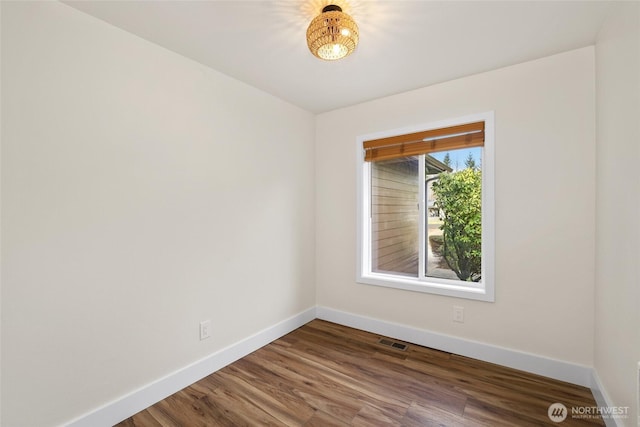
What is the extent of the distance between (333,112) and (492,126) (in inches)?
62.6

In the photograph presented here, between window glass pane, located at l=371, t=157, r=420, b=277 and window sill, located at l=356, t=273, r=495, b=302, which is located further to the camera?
window glass pane, located at l=371, t=157, r=420, b=277

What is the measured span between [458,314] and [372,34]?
227cm

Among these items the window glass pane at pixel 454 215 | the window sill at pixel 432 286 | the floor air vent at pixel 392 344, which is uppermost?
the window glass pane at pixel 454 215

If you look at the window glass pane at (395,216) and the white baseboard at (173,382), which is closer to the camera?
the white baseboard at (173,382)

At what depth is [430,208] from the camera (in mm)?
2771

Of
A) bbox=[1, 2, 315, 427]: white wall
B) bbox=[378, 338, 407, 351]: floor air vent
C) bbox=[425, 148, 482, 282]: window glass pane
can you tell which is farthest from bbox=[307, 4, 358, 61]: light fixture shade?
bbox=[378, 338, 407, 351]: floor air vent

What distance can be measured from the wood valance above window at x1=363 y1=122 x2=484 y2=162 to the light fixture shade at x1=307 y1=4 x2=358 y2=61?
4.37 ft

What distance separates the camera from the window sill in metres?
2.37

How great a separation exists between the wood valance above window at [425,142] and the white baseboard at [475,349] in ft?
5.41

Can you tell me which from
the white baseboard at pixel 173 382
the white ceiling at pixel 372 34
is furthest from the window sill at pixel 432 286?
the white ceiling at pixel 372 34

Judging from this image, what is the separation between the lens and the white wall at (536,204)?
199cm

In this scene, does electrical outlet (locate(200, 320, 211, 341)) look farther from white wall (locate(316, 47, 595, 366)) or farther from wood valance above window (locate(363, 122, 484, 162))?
wood valance above window (locate(363, 122, 484, 162))

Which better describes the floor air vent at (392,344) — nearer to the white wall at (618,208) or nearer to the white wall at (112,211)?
the white wall at (112,211)

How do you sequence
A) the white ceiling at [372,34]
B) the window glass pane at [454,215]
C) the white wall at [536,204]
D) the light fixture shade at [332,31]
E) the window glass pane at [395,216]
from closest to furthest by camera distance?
the light fixture shade at [332,31]
the white ceiling at [372,34]
the white wall at [536,204]
the window glass pane at [454,215]
the window glass pane at [395,216]
